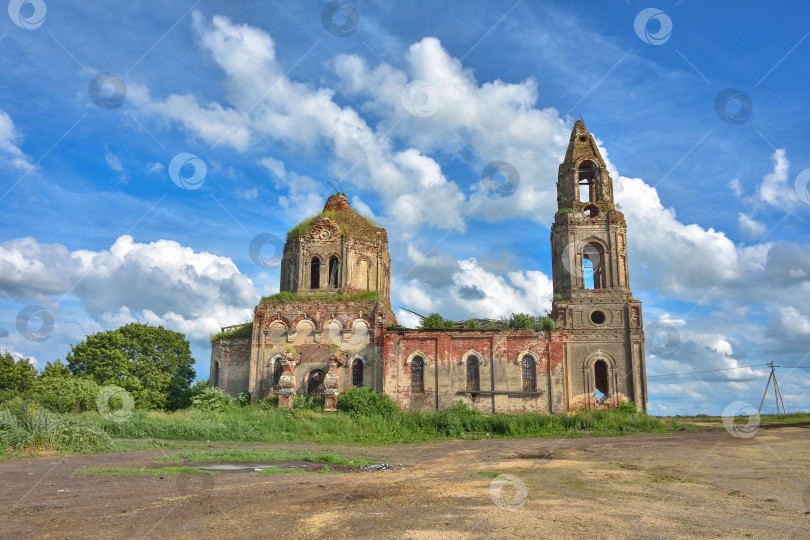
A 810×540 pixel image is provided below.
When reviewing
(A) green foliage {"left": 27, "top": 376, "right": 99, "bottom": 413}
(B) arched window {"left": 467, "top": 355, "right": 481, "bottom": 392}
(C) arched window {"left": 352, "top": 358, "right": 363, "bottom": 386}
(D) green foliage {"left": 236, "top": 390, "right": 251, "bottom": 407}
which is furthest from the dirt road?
(C) arched window {"left": 352, "top": 358, "right": 363, "bottom": 386}

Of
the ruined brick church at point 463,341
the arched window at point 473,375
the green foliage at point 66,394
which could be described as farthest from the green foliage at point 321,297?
the green foliage at point 66,394

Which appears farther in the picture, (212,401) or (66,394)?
(212,401)

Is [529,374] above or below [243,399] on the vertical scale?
above

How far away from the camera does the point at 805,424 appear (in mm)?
34844

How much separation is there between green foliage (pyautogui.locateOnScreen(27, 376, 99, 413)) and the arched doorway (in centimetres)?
1006

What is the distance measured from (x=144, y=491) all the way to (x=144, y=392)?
23.2 m

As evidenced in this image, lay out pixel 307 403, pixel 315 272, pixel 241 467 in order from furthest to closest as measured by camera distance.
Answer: pixel 315 272, pixel 307 403, pixel 241 467

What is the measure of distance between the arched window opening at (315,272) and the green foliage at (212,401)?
829 cm

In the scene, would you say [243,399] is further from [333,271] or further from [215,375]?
[333,271]

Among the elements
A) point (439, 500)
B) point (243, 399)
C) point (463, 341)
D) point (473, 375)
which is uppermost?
point (463, 341)

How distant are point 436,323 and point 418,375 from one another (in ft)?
10.7

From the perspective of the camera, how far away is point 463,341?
3269 cm

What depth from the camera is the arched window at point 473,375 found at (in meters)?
32.0

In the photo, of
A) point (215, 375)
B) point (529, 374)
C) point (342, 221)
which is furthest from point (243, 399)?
point (529, 374)
